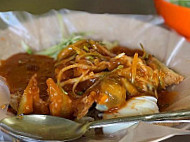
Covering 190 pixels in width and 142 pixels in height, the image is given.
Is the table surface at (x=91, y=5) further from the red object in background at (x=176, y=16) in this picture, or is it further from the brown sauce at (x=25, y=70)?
the brown sauce at (x=25, y=70)

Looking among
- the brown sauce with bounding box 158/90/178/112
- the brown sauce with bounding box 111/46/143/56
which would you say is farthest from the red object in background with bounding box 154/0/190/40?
the brown sauce with bounding box 158/90/178/112

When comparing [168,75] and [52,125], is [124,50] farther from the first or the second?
[52,125]

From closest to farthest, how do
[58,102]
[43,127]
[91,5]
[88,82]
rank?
[43,127], [58,102], [88,82], [91,5]

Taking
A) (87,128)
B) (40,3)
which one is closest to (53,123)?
(87,128)

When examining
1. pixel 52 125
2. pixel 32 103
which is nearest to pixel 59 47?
pixel 32 103

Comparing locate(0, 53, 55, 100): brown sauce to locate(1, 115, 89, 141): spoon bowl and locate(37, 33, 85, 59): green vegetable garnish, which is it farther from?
locate(1, 115, 89, 141): spoon bowl
